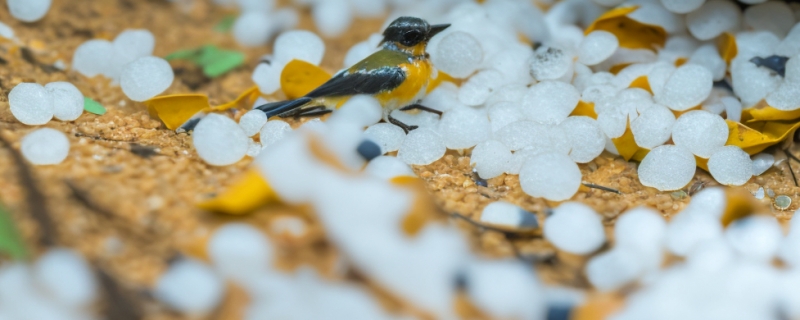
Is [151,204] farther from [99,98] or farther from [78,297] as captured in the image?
[99,98]

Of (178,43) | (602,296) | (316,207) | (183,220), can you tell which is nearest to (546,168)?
(602,296)

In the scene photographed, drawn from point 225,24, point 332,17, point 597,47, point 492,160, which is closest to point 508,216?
point 492,160

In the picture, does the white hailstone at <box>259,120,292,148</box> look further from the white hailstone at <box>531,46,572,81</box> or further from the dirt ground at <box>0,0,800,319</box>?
the white hailstone at <box>531,46,572,81</box>

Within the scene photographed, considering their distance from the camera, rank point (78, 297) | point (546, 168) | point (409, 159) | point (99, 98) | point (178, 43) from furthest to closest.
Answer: point (178, 43), point (99, 98), point (409, 159), point (546, 168), point (78, 297)

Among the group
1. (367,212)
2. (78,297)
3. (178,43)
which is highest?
(178,43)

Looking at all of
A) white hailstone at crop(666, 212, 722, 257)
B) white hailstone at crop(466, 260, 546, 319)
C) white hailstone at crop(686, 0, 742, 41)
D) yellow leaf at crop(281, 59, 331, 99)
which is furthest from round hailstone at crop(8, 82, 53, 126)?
white hailstone at crop(686, 0, 742, 41)

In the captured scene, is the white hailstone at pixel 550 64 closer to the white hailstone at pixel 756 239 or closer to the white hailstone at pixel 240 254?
the white hailstone at pixel 756 239
